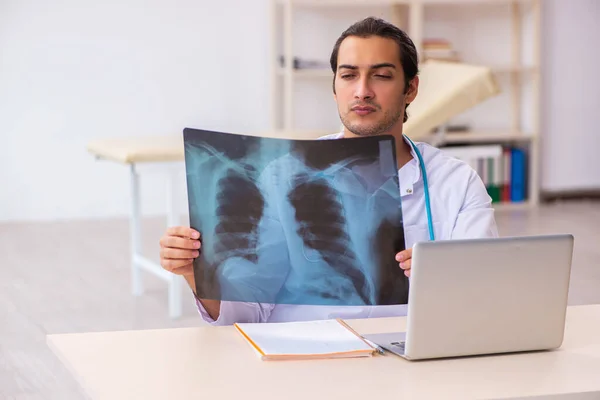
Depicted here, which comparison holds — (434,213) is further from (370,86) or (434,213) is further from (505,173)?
(505,173)

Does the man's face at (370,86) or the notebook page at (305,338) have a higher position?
the man's face at (370,86)

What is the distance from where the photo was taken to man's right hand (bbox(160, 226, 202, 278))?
146 centimetres

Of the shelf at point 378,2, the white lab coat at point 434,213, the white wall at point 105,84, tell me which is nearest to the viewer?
the white lab coat at point 434,213

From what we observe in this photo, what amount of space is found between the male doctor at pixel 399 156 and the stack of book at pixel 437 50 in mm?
4298

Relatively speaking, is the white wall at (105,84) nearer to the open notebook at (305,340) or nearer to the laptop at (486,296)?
the open notebook at (305,340)

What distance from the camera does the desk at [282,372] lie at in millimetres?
1171

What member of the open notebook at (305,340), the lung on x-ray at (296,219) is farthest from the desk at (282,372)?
the lung on x-ray at (296,219)

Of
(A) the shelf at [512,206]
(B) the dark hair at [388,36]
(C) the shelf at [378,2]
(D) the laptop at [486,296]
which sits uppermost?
(C) the shelf at [378,2]

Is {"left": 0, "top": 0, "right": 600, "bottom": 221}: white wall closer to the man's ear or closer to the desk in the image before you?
the man's ear

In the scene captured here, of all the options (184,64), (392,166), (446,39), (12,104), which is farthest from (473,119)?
(392,166)

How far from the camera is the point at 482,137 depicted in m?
6.11

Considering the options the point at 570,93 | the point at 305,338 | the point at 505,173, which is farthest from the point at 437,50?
the point at 305,338

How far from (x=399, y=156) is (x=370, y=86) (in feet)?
0.49

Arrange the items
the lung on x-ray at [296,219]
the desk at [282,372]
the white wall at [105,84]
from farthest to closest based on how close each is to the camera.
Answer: the white wall at [105,84]
the lung on x-ray at [296,219]
the desk at [282,372]
